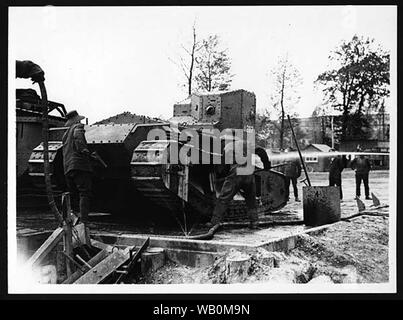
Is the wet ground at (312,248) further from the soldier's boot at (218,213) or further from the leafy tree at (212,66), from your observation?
the leafy tree at (212,66)

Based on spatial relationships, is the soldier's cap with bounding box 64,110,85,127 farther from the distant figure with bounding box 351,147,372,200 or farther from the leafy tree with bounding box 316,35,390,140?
the distant figure with bounding box 351,147,372,200

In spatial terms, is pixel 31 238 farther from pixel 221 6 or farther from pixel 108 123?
pixel 221 6

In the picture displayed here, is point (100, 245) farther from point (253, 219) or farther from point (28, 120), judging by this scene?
point (28, 120)

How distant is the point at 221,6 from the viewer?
A: 6.55 m

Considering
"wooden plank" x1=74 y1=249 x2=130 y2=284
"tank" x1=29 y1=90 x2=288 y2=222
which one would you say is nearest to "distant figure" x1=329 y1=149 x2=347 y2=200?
"tank" x1=29 y1=90 x2=288 y2=222

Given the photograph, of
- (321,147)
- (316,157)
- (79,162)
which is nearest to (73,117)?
(79,162)

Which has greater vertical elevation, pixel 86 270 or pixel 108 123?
pixel 108 123

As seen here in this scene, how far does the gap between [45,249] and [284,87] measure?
4.04m

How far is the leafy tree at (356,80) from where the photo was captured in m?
7.09

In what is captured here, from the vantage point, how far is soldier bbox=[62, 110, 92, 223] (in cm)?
794

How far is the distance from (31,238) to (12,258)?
3.78 ft

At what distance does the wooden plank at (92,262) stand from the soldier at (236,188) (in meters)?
2.00
